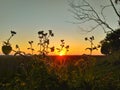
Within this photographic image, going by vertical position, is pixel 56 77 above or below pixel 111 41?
below

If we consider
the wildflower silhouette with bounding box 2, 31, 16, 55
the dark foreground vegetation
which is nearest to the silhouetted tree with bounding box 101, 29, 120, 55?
the dark foreground vegetation

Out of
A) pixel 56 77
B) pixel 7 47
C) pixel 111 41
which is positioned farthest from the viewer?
pixel 111 41

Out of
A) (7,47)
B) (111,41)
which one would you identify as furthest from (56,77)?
(111,41)

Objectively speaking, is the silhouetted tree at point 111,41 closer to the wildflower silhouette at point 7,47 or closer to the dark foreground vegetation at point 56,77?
the dark foreground vegetation at point 56,77

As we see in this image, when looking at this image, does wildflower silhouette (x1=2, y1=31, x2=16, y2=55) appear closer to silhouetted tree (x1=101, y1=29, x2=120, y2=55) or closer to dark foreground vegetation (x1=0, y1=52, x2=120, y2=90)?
dark foreground vegetation (x1=0, y1=52, x2=120, y2=90)

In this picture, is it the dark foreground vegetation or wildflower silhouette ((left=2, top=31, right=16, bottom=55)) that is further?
the dark foreground vegetation

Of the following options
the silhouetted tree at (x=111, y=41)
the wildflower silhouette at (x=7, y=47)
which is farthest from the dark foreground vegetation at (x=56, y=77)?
the silhouetted tree at (x=111, y=41)

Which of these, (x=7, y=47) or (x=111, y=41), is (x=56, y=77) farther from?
(x=111, y=41)

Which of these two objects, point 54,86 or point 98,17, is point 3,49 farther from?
point 98,17

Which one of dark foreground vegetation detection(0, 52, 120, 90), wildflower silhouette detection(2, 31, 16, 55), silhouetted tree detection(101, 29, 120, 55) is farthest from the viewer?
silhouetted tree detection(101, 29, 120, 55)

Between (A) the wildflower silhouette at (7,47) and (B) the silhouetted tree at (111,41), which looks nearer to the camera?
(A) the wildflower silhouette at (7,47)

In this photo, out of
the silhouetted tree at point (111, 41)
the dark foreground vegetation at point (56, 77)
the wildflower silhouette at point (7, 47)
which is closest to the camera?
the wildflower silhouette at point (7, 47)

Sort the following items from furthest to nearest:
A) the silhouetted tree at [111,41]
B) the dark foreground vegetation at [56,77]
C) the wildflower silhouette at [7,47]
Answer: the silhouetted tree at [111,41]
the dark foreground vegetation at [56,77]
the wildflower silhouette at [7,47]

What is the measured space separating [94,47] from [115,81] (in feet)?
7.33
